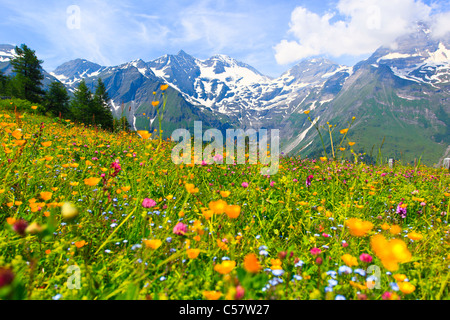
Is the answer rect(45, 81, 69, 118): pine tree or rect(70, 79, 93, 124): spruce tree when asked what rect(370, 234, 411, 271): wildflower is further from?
rect(45, 81, 69, 118): pine tree

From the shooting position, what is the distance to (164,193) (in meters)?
3.19

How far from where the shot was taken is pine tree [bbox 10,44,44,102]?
35.7 meters

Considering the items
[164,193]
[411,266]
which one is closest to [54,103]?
[164,193]

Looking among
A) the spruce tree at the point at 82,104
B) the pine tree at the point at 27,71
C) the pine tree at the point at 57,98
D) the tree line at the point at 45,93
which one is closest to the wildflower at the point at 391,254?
the tree line at the point at 45,93

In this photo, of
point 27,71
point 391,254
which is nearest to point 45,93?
point 27,71

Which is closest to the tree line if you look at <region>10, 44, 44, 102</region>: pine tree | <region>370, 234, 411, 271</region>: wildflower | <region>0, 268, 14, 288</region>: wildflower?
<region>10, 44, 44, 102</region>: pine tree

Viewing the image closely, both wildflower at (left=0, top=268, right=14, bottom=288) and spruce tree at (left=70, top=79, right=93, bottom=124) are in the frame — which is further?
spruce tree at (left=70, top=79, right=93, bottom=124)

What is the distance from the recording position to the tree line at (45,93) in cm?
3575

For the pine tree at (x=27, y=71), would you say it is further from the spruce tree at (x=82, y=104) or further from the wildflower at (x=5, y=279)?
the wildflower at (x=5, y=279)

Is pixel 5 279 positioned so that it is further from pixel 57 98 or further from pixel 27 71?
pixel 27 71

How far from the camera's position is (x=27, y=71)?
37156 millimetres
